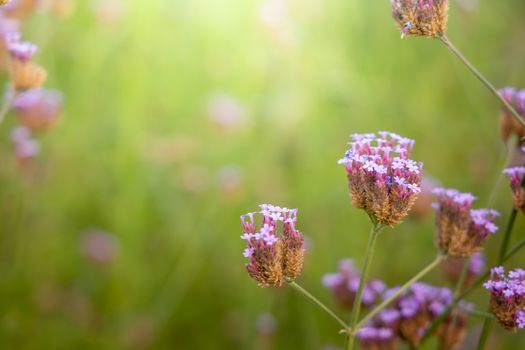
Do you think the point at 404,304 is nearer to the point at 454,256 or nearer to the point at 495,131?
the point at 454,256

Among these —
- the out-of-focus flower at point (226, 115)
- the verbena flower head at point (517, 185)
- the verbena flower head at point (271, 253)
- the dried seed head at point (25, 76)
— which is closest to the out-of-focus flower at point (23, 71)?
the dried seed head at point (25, 76)

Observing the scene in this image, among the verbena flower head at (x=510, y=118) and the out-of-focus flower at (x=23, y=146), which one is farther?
the out-of-focus flower at (x=23, y=146)

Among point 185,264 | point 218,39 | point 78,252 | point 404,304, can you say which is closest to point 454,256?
point 404,304

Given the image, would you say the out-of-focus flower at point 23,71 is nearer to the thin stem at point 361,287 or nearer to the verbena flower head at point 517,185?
the thin stem at point 361,287

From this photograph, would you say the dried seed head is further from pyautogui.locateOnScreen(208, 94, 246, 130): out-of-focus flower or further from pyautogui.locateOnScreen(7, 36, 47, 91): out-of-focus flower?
pyautogui.locateOnScreen(208, 94, 246, 130): out-of-focus flower

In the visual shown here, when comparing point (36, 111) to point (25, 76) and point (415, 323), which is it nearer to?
point (25, 76)

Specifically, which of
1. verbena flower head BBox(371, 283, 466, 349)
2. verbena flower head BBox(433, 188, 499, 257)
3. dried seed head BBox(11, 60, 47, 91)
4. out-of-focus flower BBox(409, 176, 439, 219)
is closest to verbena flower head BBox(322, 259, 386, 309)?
verbena flower head BBox(371, 283, 466, 349)
